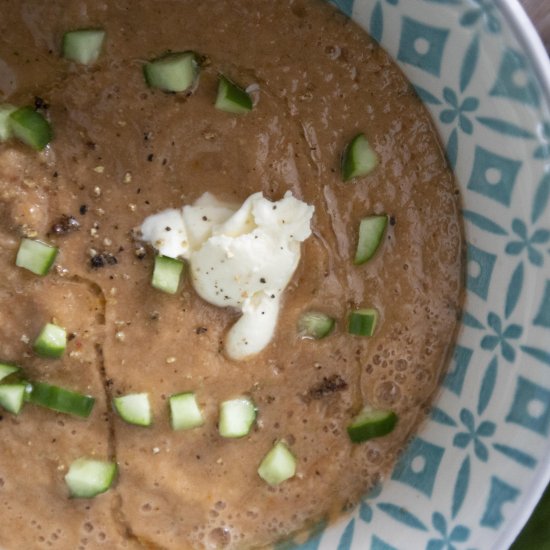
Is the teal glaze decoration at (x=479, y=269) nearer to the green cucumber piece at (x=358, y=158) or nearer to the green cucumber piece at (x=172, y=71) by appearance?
the green cucumber piece at (x=358, y=158)

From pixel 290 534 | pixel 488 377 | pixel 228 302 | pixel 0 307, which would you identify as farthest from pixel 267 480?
pixel 0 307

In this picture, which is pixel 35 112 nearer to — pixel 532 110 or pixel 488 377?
pixel 532 110

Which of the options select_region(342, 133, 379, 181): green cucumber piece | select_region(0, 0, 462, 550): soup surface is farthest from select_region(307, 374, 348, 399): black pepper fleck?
select_region(342, 133, 379, 181): green cucumber piece

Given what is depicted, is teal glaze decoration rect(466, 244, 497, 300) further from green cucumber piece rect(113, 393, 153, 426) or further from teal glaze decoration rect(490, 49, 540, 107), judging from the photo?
green cucumber piece rect(113, 393, 153, 426)

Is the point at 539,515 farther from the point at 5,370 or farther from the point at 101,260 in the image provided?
the point at 5,370

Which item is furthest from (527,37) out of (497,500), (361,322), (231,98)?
(497,500)

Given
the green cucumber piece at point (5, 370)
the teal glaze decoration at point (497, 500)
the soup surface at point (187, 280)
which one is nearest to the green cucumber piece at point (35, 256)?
the soup surface at point (187, 280)
